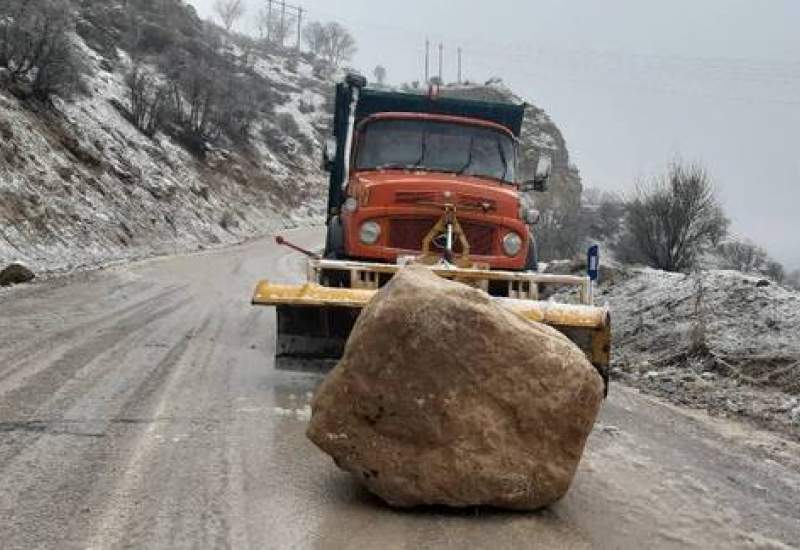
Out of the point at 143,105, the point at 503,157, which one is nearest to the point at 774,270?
the point at 143,105

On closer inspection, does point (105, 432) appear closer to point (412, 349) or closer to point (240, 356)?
point (412, 349)

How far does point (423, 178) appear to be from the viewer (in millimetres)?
8164

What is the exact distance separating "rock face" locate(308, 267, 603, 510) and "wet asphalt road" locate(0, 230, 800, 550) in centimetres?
20

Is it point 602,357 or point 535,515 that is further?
point 602,357

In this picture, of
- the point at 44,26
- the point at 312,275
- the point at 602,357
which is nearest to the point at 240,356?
the point at 312,275

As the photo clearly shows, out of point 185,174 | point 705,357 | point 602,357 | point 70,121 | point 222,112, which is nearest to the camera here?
point 602,357

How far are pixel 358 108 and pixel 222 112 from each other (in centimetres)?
3349

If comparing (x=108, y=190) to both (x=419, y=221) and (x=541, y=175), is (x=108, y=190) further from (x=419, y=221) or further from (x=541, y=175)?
(x=419, y=221)

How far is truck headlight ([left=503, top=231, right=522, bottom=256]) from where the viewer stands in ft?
26.5

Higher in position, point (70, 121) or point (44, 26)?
point (44, 26)

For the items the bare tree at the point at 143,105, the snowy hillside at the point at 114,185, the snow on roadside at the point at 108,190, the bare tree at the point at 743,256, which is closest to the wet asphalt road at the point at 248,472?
the snowy hillside at the point at 114,185

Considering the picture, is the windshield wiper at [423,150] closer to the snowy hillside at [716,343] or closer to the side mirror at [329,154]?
the side mirror at [329,154]

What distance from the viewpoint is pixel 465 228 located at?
793cm

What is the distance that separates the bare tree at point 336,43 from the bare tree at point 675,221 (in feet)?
312
